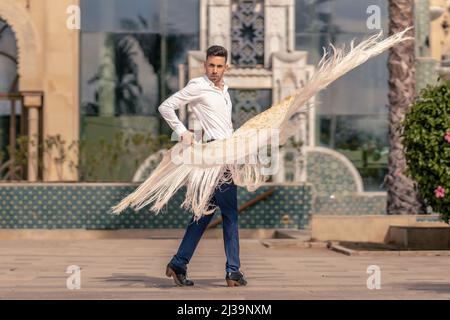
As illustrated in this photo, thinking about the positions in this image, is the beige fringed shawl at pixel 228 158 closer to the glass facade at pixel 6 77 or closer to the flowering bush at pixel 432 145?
the flowering bush at pixel 432 145

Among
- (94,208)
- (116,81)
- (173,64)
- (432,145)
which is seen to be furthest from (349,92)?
(432,145)

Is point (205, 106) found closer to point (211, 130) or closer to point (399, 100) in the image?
point (211, 130)

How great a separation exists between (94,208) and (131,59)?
5.66m

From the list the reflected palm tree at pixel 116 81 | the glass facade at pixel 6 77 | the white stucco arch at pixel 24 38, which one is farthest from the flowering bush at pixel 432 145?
the glass facade at pixel 6 77

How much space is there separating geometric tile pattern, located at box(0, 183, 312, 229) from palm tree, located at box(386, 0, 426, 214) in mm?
3019

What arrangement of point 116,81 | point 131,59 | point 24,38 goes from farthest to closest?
point 131,59
point 116,81
point 24,38

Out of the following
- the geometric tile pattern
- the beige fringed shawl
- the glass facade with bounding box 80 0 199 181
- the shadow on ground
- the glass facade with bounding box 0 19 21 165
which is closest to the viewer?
the beige fringed shawl

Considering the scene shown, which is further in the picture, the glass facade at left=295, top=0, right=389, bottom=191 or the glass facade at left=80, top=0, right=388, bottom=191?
the glass facade at left=295, top=0, right=389, bottom=191

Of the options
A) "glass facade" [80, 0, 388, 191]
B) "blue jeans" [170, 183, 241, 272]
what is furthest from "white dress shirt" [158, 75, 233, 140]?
"glass facade" [80, 0, 388, 191]

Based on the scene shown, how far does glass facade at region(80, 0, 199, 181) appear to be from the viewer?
24812 millimetres

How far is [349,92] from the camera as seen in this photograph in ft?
83.2

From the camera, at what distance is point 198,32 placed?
2484cm

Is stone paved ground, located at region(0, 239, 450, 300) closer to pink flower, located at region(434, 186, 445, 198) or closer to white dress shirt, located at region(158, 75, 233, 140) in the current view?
pink flower, located at region(434, 186, 445, 198)

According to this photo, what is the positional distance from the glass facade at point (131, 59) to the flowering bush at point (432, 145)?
37.2 feet
